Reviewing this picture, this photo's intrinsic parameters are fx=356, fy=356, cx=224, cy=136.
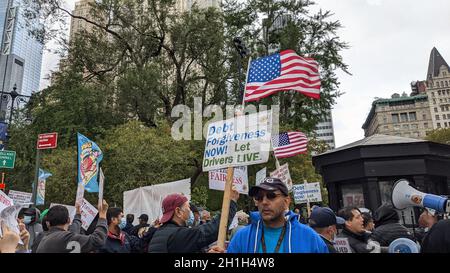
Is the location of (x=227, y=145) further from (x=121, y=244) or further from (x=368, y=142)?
(x=368, y=142)

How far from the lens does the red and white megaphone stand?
13.5ft

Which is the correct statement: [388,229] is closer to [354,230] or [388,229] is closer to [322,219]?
[354,230]

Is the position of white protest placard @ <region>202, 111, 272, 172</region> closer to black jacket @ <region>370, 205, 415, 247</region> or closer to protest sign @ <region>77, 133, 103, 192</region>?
black jacket @ <region>370, 205, 415, 247</region>

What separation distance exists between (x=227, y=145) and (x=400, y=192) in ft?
8.71

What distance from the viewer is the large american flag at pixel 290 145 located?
13.7 m

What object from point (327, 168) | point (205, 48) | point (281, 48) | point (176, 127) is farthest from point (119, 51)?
point (327, 168)

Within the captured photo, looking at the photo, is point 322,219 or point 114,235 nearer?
point 322,219

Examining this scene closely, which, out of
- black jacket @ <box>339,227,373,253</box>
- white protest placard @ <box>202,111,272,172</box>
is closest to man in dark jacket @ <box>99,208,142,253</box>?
white protest placard @ <box>202,111,272,172</box>

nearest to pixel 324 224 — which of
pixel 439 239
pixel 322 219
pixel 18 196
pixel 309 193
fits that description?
pixel 322 219

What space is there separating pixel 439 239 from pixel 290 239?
129cm

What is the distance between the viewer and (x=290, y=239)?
285cm

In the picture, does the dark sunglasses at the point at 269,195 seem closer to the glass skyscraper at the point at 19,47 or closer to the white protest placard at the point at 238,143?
the white protest placard at the point at 238,143

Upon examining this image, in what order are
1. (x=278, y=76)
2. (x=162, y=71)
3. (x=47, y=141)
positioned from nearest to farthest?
(x=278, y=76)
(x=47, y=141)
(x=162, y=71)

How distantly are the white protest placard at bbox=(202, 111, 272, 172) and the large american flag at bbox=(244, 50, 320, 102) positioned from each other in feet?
6.83
